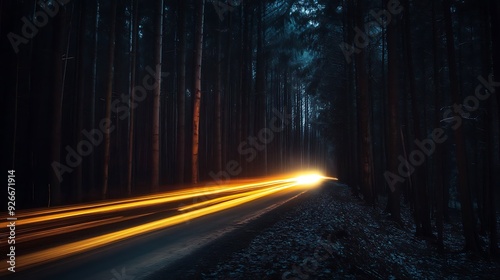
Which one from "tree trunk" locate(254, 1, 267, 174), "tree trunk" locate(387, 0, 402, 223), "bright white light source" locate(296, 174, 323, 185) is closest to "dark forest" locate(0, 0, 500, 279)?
"tree trunk" locate(387, 0, 402, 223)

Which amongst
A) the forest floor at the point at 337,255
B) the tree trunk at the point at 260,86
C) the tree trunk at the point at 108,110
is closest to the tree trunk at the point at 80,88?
the tree trunk at the point at 108,110

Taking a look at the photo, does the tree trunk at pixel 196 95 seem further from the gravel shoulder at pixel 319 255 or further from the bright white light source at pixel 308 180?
the bright white light source at pixel 308 180

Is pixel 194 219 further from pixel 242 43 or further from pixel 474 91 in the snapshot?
pixel 242 43

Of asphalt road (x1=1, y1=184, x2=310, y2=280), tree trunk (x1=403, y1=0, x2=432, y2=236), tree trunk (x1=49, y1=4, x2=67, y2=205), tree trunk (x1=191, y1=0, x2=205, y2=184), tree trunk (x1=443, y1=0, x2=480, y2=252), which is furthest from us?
tree trunk (x1=191, y1=0, x2=205, y2=184)

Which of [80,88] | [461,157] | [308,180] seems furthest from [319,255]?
[308,180]

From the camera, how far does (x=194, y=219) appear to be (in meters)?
8.95

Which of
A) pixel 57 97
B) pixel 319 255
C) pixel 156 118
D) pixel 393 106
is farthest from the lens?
pixel 156 118

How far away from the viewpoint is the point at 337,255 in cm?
580

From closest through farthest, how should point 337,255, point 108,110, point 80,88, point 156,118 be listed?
point 337,255
point 156,118
point 108,110
point 80,88

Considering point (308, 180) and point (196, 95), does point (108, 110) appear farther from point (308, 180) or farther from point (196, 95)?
point (308, 180)

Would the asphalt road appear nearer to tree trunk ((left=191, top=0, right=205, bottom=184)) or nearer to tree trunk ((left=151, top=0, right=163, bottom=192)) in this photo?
tree trunk ((left=151, top=0, right=163, bottom=192))

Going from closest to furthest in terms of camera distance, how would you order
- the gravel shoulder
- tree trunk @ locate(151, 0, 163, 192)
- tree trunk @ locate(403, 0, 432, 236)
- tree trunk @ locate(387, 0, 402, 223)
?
the gravel shoulder
tree trunk @ locate(403, 0, 432, 236)
tree trunk @ locate(387, 0, 402, 223)
tree trunk @ locate(151, 0, 163, 192)

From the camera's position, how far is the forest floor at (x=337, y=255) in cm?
496

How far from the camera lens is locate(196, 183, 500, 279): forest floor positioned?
4957mm
